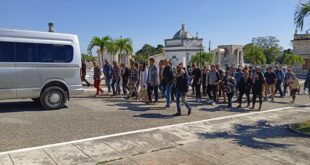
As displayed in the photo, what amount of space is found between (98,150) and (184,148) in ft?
5.87

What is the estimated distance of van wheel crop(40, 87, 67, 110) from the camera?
1054cm

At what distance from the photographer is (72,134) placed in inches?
295

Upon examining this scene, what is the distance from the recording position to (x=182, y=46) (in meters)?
83.9

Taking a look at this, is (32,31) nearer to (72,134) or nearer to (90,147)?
(72,134)

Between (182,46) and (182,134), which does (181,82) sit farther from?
(182,46)

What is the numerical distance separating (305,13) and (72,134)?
7208 millimetres

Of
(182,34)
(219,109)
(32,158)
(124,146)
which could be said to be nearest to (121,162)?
(124,146)

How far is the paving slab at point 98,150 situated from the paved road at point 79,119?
2.07ft

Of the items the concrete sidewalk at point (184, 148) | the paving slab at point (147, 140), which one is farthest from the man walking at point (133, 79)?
the paving slab at point (147, 140)

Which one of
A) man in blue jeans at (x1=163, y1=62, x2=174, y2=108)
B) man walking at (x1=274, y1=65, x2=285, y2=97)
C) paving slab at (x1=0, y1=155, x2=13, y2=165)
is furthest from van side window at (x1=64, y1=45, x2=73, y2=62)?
man walking at (x1=274, y1=65, x2=285, y2=97)

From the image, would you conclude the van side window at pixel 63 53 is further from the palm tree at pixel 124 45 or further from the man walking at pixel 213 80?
the palm tree at pixel 124 45

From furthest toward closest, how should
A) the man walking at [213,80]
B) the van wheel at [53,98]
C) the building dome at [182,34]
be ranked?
1. the building dome at [182,34]
2. the man walking at [213,80]
3. the van wheel at [53,98]

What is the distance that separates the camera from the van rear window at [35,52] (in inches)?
383

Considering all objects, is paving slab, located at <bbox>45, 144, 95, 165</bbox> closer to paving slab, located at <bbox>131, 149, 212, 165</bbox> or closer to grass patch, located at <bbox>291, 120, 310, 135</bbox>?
paving slab, located at <bbox>131, 149, 212, 165</bbox>
